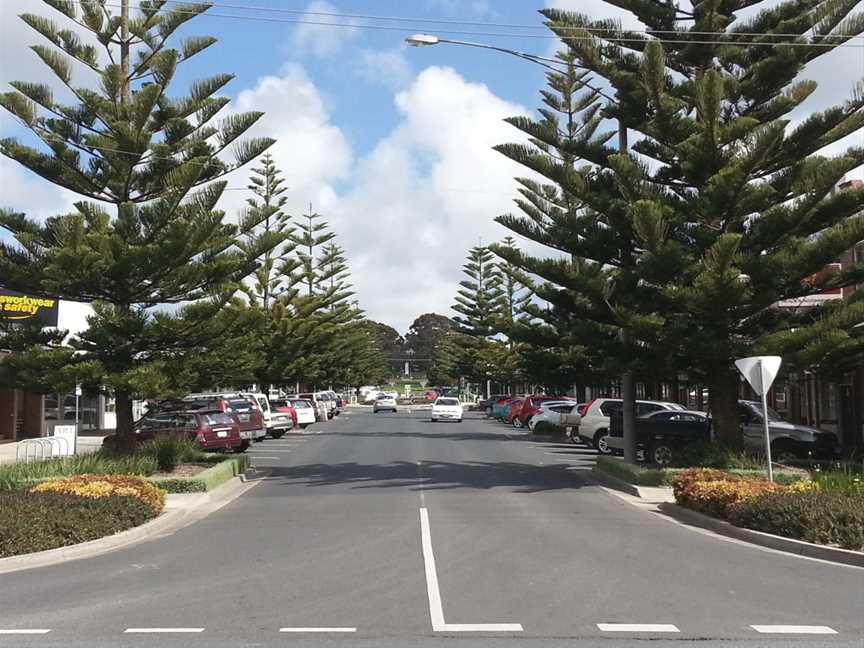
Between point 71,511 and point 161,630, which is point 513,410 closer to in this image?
point 71,511

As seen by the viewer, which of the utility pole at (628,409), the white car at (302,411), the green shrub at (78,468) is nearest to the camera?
the green shrub at (78,468)

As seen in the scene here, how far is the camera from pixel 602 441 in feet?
88.9

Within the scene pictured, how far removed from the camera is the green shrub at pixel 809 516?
10.9 metres

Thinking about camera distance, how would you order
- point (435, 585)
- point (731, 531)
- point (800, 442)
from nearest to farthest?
point (435, 585) → point (731, 531) → point (800, 442)

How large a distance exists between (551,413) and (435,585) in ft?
93.9

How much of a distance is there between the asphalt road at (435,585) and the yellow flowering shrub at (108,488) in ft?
3.12

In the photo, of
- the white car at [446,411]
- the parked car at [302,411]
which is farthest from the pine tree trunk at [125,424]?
the white car at [446,411]

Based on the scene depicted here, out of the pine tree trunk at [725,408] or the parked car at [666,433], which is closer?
the pine tree trunk at [725,408]

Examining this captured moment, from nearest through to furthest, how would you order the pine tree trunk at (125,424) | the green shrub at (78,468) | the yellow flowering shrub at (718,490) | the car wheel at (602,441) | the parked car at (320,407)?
the yellow flowering shrub at (718,490), the green shrub at (78,468), the pine tree trunk at (125,424), the car wheel at (602,441), the parked car at (320,407)

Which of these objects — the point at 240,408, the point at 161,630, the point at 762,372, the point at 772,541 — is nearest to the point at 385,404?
the point at 240,408

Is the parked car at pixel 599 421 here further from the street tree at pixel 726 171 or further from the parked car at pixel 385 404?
the parked car at pixel 385 404

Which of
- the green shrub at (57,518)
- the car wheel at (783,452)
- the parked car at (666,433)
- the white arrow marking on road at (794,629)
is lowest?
the white arrow marking on road at (794,629)

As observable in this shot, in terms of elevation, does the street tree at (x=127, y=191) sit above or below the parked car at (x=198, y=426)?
above

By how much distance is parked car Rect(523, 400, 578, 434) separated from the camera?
3662 centimetres
